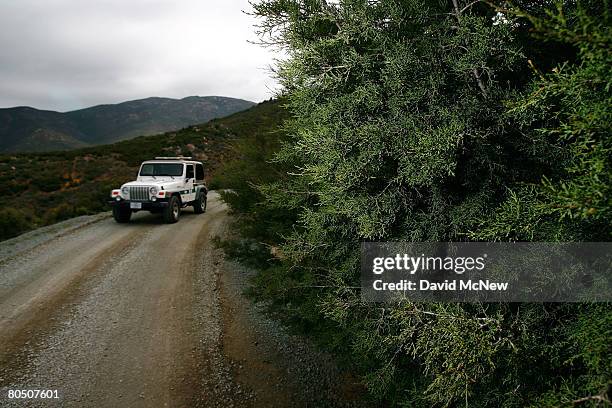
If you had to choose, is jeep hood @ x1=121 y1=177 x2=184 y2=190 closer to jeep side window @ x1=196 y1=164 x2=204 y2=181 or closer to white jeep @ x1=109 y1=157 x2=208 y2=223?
white jeep @ x1=109 y1=157 x2=208 y2=223

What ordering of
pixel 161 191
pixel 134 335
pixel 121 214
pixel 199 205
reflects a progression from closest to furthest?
pixel 134 335 < pixel 161 191 < pixel 121 214 < pixel 199 205

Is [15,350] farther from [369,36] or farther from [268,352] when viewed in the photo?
[369,36]

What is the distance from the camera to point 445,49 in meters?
3.24

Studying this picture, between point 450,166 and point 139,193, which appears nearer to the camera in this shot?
point 450,166

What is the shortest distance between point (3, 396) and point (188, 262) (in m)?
4.93

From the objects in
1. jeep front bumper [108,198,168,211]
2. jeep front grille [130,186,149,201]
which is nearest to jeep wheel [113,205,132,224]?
jeep front bumper [108,198,168,211]

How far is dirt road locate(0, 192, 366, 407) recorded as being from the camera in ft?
14.3

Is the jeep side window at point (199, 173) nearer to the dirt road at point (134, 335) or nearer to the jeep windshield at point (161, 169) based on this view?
the jeep windshield at point (161, 169)

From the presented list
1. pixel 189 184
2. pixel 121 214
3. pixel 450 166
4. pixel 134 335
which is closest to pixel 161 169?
pixel 189 184

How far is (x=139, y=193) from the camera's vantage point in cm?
1259

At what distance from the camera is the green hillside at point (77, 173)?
622 inches

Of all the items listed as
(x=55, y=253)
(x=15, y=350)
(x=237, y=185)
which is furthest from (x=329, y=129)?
(x=55, y=253)

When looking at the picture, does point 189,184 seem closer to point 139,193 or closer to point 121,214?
point 139,193

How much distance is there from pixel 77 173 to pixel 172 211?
62.7ft
